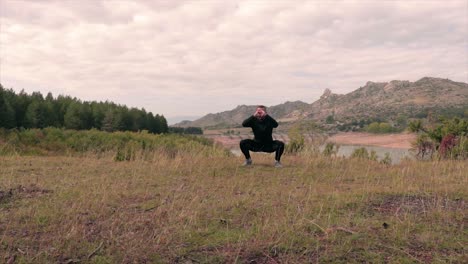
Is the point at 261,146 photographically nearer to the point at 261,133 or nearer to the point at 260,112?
the point at 261,133

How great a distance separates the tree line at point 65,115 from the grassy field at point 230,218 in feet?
173

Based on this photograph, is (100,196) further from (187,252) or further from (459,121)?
(459,121)

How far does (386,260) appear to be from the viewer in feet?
11.7

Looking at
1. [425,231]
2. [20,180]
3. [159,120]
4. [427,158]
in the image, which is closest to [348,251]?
[425,231]

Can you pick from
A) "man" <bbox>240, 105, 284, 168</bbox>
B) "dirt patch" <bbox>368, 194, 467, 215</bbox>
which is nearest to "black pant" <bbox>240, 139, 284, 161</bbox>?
"man" <bbox>240, 105, 284, 168</bbox>

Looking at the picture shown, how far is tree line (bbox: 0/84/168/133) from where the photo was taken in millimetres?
57438

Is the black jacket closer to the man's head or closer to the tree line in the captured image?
the man's head

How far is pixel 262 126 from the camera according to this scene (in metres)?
9.60

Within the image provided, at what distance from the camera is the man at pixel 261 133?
9594 mm

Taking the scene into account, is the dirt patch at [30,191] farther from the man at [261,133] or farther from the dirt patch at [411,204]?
the dirt patch at [411,204]

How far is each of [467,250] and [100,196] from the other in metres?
5.05

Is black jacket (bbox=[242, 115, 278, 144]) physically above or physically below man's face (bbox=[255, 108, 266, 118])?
below

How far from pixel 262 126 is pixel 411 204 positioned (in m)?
4.57

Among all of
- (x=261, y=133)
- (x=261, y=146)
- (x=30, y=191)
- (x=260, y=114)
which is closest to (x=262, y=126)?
(x=261, y=133)
